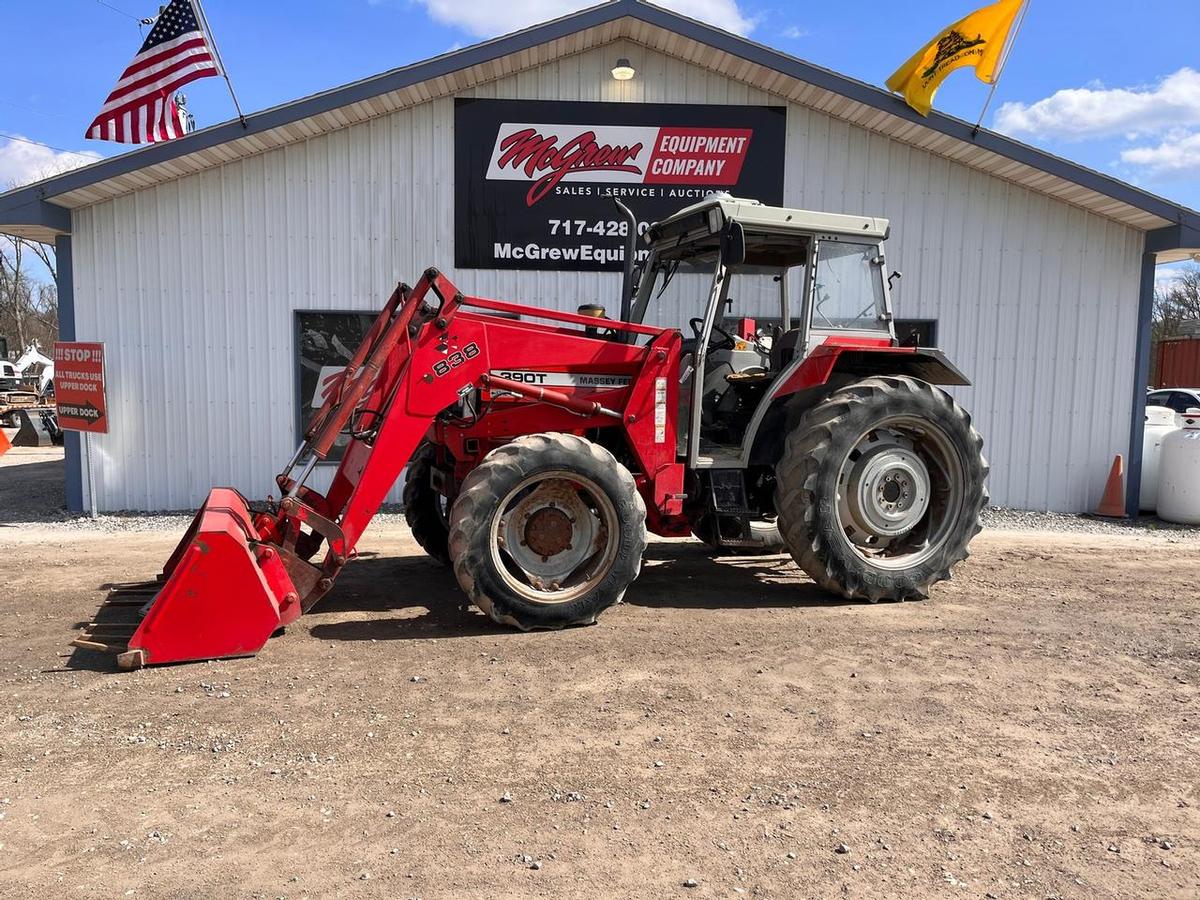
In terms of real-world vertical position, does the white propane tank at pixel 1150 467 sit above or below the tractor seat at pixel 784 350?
below

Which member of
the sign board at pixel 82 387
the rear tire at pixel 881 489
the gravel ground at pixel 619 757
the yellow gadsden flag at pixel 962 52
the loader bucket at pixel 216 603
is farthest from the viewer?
the sign board at pixel 82 387

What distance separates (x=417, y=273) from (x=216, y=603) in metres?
5.87

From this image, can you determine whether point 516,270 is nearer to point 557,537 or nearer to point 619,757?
point 557,537

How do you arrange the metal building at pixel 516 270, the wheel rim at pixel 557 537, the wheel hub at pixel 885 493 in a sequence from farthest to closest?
1. the metal building at pixel 516 270
2. the wheel hub at pixel 885 493
3. the wheel rim at pixel 557 537

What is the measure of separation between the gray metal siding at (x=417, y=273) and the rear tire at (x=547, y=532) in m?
4.80

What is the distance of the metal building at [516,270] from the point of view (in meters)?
9.09

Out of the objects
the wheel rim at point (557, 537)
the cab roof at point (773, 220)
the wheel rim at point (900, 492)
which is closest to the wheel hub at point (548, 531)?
the wheel rim at point (557, 537)

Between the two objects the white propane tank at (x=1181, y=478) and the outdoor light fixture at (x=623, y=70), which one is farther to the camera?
the white propane tank at (x=1181, y=478)

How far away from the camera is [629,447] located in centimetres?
586

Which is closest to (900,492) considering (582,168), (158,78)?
(582,168)

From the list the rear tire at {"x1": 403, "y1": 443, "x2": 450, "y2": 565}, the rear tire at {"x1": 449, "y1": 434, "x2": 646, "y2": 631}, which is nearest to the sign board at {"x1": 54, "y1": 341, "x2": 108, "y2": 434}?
the rear tire at {"x1": 403, "y1": 443, "x2": 450, "y2": 565}

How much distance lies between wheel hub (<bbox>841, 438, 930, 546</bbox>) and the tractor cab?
798 mm

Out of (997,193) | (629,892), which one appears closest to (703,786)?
(629,892)

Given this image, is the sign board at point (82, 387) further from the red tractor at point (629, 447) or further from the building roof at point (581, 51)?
the red tractor at point (629, 447)
